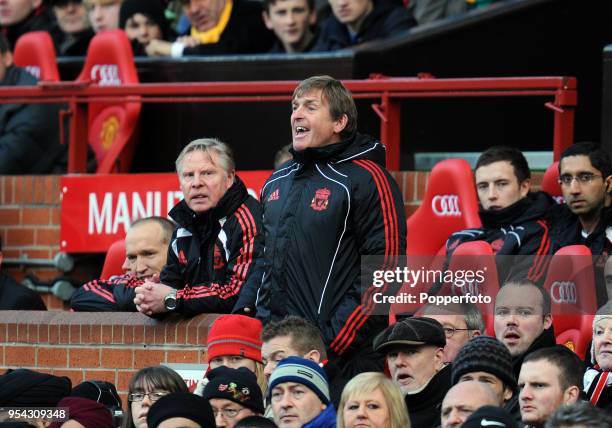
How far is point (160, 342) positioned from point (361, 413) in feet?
10.2

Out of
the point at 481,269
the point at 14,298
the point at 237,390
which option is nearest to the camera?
the point at 237,390

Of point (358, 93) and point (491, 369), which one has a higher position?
point (358, 93)

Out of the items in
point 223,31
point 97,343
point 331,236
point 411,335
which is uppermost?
point 223,31

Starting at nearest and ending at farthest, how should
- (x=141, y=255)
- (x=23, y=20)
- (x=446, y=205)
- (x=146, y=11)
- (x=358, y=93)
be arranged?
(x=141, y=255), (x=446, y=205), (x=358, y=93), (x=146, y=11), (x=23, y=20)

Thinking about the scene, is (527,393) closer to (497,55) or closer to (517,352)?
(517,352)

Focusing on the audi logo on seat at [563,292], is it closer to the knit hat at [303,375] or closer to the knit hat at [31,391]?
the knit hat at [303,375]

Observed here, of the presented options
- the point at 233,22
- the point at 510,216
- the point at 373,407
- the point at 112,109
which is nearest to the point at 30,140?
the point at 112,109

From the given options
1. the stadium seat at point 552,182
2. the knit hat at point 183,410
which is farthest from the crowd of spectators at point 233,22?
the knit hat at point 183,410

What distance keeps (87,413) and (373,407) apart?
5.96 ft

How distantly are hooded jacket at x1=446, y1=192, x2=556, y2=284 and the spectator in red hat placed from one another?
1.66m

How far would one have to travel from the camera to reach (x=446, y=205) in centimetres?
1203

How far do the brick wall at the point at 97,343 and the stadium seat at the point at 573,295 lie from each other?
203 cm

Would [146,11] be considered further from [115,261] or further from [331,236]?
[331,236]

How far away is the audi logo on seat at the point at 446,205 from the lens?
11984mm
